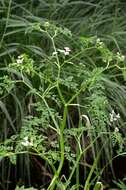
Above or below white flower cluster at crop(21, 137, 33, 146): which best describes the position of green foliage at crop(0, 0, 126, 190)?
above

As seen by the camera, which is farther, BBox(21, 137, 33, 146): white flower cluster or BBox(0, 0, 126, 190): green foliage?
BBox(0, 0, 126, 190): green foliage

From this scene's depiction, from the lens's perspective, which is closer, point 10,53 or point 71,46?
point 10,53

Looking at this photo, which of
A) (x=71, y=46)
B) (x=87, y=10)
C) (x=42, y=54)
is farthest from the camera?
(x=87, y=10)

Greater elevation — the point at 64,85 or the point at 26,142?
the point at 64,85

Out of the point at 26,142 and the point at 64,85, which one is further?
the point at 64,85

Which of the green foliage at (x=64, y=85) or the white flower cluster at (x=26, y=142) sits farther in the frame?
the green foliage at (x=64, y=85)

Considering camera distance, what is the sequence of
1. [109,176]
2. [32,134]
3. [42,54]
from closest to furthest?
[32,134], [109,176], [42,54]

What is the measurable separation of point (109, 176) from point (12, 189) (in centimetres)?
42

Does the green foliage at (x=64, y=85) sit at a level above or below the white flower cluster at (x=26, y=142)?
above

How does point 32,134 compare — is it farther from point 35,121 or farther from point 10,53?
point 10,53

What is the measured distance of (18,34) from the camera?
2.59m

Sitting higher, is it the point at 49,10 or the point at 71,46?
the point at 49,10

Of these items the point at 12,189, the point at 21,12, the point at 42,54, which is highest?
the point at 21,12

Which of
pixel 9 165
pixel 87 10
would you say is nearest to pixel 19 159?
pixel 9 165
